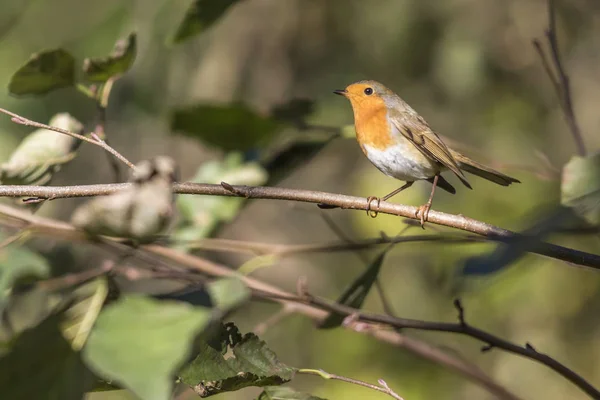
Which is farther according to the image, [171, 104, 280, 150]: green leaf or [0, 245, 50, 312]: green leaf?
[171, 104, 280, 150]: green leaf

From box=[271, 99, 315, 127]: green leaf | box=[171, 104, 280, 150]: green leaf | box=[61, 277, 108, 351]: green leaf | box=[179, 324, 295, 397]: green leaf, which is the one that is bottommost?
box=[179, 324, 295, 397]: green leaf

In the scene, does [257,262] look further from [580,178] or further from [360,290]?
[580,178]

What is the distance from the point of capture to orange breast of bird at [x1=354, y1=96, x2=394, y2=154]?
208 centimetres

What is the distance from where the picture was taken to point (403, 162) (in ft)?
6.72

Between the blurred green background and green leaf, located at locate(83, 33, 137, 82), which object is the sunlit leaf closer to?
green leaf, located at locate(83, 33, 137, 82)

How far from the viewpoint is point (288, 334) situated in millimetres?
3805

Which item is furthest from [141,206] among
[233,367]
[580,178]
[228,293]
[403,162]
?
[403,162]

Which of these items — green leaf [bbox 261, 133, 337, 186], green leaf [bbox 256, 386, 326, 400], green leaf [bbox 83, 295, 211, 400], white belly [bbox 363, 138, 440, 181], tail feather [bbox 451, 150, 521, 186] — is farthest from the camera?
white belly [bbox 363, 138, 440, 181]

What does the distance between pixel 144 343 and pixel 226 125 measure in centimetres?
117

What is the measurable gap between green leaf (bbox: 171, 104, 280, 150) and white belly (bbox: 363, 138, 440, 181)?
0.39 metres

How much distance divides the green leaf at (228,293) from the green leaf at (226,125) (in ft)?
3.11

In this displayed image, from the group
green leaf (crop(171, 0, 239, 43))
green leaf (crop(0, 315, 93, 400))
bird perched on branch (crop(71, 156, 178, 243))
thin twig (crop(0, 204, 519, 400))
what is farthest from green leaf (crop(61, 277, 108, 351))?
green leaf (crop(171, 0, 239, 43))

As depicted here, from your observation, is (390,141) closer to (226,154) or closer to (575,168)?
(226,154)

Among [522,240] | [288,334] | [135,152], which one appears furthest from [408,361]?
[135,152]
